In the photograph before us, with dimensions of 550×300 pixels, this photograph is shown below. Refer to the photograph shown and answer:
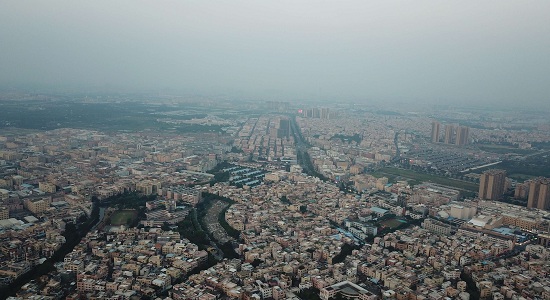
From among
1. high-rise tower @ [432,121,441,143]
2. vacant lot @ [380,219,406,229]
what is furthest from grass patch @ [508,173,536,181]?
high-rise tower @ [432,121,441,143]

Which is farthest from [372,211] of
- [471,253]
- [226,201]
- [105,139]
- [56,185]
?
[105,139]

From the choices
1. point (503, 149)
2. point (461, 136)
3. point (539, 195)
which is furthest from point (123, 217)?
point (503, 149)

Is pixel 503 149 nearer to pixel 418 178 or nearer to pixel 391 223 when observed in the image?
pixel 418 178

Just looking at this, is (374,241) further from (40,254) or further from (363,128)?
(363,128)

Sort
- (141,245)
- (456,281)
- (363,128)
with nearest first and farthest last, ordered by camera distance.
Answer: (456,281) → (141,245) → (363,128)

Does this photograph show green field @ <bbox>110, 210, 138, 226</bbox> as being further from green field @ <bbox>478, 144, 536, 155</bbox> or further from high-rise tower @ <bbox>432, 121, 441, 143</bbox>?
high-rise tower @ <bbox>432, 121, 441, 143</bbox>

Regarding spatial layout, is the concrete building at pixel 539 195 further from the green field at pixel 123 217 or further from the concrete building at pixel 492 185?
the green field at pixel 123 217
